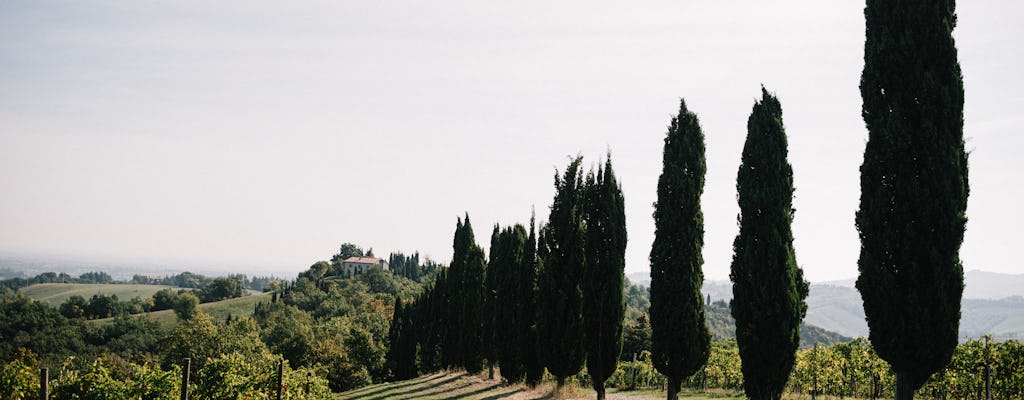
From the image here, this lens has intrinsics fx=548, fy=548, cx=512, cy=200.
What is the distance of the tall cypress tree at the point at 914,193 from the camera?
10.9 m

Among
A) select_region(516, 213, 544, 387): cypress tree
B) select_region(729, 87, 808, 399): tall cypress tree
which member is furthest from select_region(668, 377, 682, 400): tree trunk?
select_region(516, 213, 544, 387): cypress tree

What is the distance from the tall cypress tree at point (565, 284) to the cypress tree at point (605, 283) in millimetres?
681

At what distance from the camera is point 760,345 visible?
14.8m

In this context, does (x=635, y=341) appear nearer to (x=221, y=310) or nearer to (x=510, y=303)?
(x=510, y=303)

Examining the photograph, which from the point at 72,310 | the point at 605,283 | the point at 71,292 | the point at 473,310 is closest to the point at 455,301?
the point at 473,310

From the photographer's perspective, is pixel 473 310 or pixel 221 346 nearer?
pixel 473 310

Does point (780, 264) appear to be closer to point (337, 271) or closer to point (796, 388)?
point (796, 388)

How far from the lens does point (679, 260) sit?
57.0ft

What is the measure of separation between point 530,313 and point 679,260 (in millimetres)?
8717

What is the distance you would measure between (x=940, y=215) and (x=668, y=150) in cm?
844

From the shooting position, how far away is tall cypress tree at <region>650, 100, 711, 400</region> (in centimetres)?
1714

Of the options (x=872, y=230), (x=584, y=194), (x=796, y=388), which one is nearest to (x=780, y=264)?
(x=872, y=230)

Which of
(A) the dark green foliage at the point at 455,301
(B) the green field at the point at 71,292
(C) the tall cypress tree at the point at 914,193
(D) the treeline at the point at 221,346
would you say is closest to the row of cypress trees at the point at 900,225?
(C) the tall cypress tree at the point at 914,193

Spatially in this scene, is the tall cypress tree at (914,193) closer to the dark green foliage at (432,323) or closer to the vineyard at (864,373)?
the vineyard at (864,373)
